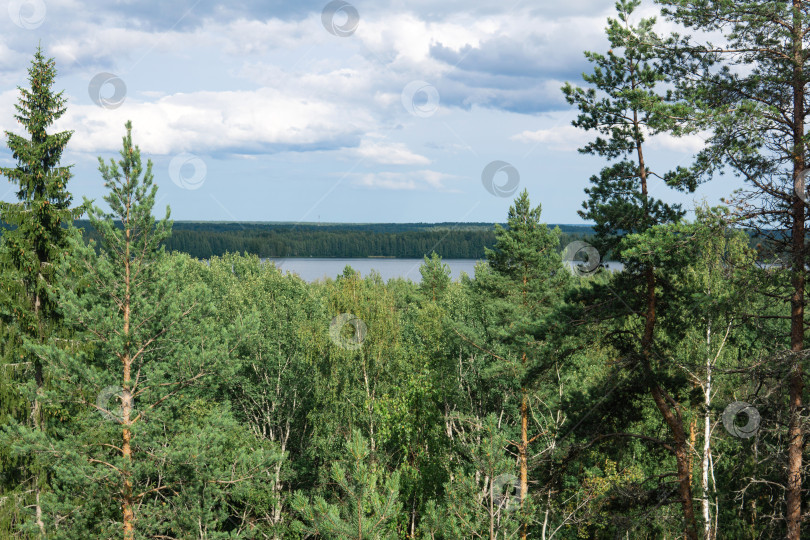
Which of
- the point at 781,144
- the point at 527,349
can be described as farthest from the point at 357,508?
the point at 781,144

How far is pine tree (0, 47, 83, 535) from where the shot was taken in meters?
17.8

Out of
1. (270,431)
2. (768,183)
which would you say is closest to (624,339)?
(768,183)

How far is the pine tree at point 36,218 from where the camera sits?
1775cm

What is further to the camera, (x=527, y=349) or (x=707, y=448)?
(x=707, y=448)

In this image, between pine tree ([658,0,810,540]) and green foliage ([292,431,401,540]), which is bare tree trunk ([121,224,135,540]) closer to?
green foliage ([292,431,401,540])

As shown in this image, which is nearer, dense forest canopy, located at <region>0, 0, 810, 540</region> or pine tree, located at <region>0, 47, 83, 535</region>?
Answer: dense forest canopy, located at <region>0, 0, 810, 540</region>

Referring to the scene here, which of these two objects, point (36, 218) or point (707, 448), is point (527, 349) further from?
point (36, 218)

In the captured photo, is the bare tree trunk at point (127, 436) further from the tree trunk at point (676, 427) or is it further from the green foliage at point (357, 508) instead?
the tree trunk at point (676, 427)

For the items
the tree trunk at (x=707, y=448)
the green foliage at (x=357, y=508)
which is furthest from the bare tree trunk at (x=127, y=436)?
the tree trunk at (x=707, y=448)

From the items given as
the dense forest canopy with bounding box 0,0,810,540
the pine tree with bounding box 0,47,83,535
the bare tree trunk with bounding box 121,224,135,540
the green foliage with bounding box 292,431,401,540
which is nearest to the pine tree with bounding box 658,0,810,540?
the dense forest canopy with bounding box 0,0,810,540

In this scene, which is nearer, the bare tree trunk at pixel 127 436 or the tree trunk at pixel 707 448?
the tree trunk at pixel 707 448

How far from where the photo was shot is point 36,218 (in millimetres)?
17812

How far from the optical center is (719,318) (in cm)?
979

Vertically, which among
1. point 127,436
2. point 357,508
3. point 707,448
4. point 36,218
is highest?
point 36,218
